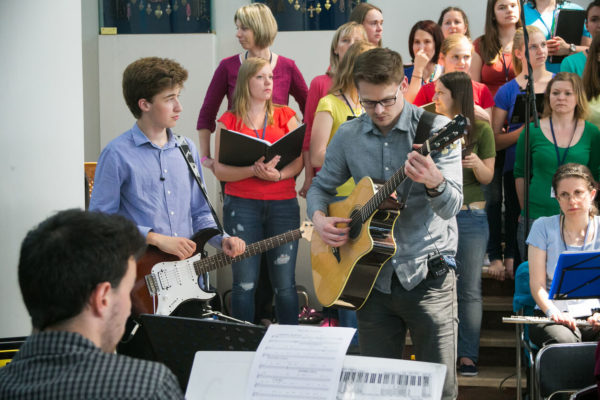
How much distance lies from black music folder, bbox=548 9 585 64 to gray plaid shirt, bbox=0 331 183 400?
4.74 meters

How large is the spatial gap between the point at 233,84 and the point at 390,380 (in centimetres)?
349

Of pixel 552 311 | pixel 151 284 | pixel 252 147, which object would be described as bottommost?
pixel 552 311

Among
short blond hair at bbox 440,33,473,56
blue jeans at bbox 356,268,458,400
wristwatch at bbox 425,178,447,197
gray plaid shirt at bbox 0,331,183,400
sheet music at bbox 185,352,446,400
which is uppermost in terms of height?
short blond hair at bbox 440,33,473,56

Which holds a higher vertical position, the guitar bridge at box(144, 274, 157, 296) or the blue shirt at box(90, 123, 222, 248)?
the blue shirt at box(90, 123, 222, 248)

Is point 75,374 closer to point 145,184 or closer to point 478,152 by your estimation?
point 145,184

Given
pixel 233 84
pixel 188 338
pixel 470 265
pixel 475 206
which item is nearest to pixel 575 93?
pixel 475 206

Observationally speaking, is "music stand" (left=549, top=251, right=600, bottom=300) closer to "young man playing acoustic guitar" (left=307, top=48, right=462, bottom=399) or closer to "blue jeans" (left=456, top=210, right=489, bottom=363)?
"young man playing acoustic guitar" (left=307, top=48, right=462, bottom=399)

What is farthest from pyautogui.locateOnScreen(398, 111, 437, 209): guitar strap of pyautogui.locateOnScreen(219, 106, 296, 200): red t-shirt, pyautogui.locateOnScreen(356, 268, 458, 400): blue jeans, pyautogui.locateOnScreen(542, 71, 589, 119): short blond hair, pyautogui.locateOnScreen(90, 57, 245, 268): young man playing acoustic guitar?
pyautogui.locateOnScreen(542, 71, 589, 119): short blond hair

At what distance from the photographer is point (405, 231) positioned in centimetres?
289

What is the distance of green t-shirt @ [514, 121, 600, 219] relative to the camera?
460cm

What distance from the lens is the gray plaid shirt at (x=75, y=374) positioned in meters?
1.34

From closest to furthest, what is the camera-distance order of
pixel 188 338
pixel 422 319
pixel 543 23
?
pixel 188 338, pixel 422 319, pixel 543 23

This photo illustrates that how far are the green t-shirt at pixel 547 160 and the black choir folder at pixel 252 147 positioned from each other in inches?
56.5

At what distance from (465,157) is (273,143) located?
1116mm
